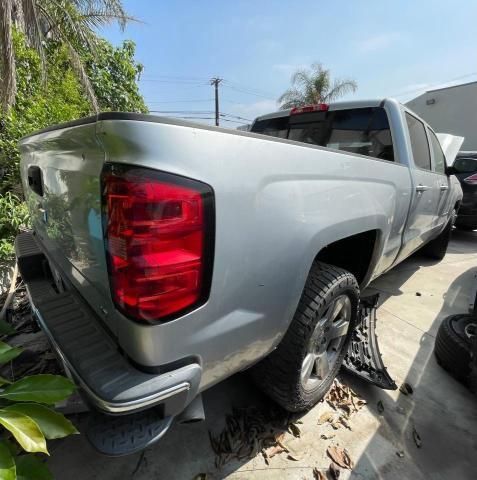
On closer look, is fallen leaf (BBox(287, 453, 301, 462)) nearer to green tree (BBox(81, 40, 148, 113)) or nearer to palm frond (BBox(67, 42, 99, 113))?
palm frond (BBox(67, 42, 99, 113))

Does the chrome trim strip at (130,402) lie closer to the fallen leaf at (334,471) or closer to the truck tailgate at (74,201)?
the truck tailgate at (74,201)

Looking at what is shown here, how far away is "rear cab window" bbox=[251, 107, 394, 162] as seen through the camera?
103 inches

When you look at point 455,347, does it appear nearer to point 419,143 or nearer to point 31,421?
point 419,143

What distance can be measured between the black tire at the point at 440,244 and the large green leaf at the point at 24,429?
17.7 ft

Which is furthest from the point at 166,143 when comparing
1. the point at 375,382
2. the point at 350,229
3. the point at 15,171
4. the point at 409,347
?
the point at 15,171

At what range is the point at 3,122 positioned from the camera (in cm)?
437

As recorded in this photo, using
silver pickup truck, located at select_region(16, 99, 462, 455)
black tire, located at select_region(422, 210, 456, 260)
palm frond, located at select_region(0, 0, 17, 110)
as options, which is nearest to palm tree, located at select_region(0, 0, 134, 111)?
palm frond, located at select_region(0, 0, 17, 110)

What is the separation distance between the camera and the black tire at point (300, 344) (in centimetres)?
162

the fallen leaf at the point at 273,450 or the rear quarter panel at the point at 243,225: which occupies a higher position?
the rear quarter panel at the point at 243,225

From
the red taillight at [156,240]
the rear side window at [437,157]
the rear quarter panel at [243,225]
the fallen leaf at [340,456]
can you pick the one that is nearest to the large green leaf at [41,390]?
the rear quarter panel at [243,225]

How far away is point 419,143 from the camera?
3082mm

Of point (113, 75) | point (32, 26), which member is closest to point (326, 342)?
point (32, 26)

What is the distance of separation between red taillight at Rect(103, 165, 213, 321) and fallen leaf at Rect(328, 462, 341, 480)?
4.19 feet

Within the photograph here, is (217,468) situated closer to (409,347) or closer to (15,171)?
(409,347)
